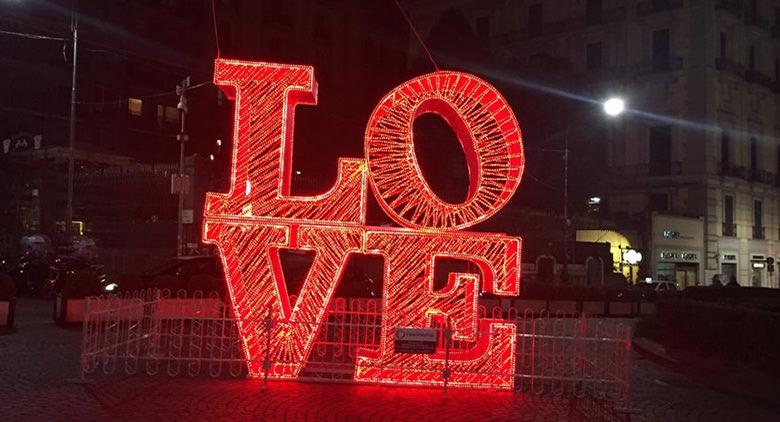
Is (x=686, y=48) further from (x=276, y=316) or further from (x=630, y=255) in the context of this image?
(x=276, y=316)

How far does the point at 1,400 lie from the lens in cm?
861

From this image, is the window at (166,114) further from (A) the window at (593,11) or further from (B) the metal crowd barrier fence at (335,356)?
(B) the metal crowd barrier fence at (335,356)

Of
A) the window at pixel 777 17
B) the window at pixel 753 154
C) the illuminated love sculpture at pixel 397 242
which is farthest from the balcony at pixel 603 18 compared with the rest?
the illuminated love sculpture at pixel 397 242

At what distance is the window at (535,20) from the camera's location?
5225 cm

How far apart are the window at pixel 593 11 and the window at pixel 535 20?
3591 millimetres

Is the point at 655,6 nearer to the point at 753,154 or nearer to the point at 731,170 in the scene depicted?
the point at 731,170

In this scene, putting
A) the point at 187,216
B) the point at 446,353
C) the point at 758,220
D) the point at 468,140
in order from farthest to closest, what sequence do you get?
1. the point at 758,220
2. the point at 187,216
3. the point at 468,140
4. the point at 446,353

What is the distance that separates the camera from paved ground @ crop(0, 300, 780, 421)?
8.35 m

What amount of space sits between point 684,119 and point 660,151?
2459mm

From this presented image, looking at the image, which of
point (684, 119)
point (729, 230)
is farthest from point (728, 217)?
point (684, 119)

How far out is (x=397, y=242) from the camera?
10.4 meters

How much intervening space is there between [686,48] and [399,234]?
132 ft

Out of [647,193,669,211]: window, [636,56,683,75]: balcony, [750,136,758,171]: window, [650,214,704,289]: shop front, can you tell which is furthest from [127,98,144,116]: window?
[750,136,758,171]: window

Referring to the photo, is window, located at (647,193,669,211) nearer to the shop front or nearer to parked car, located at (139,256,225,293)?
the shop front
